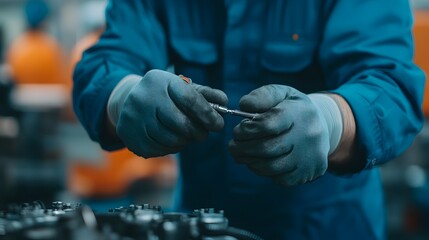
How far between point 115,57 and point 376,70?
0.51m

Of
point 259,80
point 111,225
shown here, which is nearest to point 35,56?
point 259,80

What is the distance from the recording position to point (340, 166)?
1204mm

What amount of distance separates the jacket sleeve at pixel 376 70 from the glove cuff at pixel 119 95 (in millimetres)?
357

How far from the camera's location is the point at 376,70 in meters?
1.21

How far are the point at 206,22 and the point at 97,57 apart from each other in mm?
231

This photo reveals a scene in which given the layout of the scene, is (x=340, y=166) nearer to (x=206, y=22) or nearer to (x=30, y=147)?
(x=206, y=22)

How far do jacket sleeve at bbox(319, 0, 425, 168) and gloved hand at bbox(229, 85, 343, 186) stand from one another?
123 millimetres

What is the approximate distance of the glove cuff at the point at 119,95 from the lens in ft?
3.99

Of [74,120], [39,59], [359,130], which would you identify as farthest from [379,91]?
[39,59]

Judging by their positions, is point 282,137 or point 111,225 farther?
point 282,137

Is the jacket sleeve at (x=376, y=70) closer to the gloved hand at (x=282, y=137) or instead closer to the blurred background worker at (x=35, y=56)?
the gloved hand at (x=282, y=137)

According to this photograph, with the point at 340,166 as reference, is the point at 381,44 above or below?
above

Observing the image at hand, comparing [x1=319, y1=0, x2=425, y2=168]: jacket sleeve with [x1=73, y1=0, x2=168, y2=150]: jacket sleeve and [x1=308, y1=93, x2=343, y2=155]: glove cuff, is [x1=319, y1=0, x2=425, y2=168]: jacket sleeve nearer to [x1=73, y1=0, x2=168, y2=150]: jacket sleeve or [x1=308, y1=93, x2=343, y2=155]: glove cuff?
[x1=308, y1=93, x2=343, y2=155]: glove cuff

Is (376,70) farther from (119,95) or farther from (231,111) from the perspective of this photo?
(119,95)
